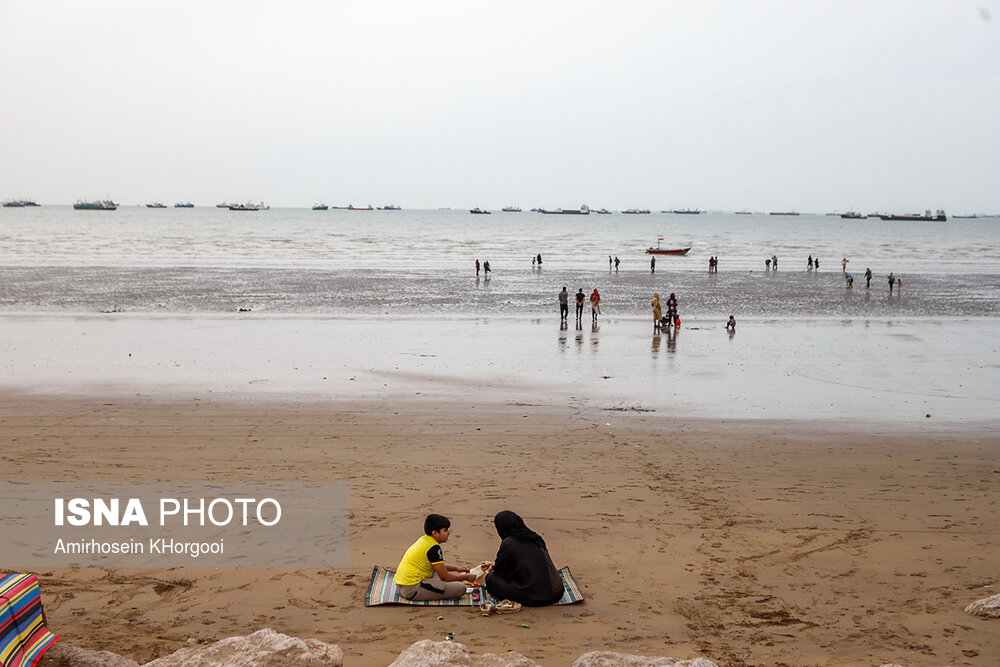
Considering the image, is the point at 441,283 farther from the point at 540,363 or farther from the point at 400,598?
the point at 400,598

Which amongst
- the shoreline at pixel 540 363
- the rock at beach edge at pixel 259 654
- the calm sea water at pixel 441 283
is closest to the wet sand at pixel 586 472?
the shoreline at pixel 540 363

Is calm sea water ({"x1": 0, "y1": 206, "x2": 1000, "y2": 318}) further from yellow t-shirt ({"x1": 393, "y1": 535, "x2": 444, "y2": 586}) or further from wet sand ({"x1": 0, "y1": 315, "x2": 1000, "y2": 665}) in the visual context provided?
yellow t-shirt ({"x1": 393, "y1": 535, "x2": 444, "y2": 586})

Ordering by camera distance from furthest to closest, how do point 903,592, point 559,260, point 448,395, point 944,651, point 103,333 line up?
point 559,260, point 103,333, point 448,395, point 903,592, point 944,651

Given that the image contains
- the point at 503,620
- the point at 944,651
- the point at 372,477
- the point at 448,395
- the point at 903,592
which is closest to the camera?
the point at 944,651

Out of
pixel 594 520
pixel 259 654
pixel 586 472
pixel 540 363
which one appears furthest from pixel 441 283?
pixel 259 654

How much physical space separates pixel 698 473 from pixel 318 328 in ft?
58.4

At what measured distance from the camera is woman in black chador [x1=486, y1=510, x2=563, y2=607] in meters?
7.13

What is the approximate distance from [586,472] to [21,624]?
721 cm

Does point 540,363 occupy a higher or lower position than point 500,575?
lower

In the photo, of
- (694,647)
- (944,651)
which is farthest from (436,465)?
(944,651)

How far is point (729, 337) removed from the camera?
25.3 metres

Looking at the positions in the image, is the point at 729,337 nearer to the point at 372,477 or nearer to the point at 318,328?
the point at 318,328

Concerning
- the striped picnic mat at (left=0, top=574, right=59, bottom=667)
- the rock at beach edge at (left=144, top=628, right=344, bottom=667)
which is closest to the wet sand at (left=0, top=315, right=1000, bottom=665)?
the rock at beach edge at (left=144, top=628, right=344, bottom=667)

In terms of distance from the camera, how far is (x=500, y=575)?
7289 mm
